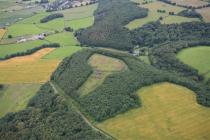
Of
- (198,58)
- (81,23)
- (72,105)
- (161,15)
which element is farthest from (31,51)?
(198,58)

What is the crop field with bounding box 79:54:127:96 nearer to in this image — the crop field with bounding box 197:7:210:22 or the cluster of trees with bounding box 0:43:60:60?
the cluster of trees with bounding box 0:43:60:60

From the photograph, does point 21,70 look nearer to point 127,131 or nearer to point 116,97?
point 116,97

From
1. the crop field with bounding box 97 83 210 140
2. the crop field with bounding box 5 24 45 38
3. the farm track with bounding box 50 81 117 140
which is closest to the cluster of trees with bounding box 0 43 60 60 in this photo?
the crop field with bounding box 5 24 45 38

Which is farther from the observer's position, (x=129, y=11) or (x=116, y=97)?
(x=129, y=11)

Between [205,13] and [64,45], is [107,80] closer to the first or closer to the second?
[64,45]

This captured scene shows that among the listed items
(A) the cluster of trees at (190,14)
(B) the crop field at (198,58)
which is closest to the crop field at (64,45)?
(B) the crop field at (198,58)

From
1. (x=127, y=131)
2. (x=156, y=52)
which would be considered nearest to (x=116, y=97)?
(x=127, y=131)
